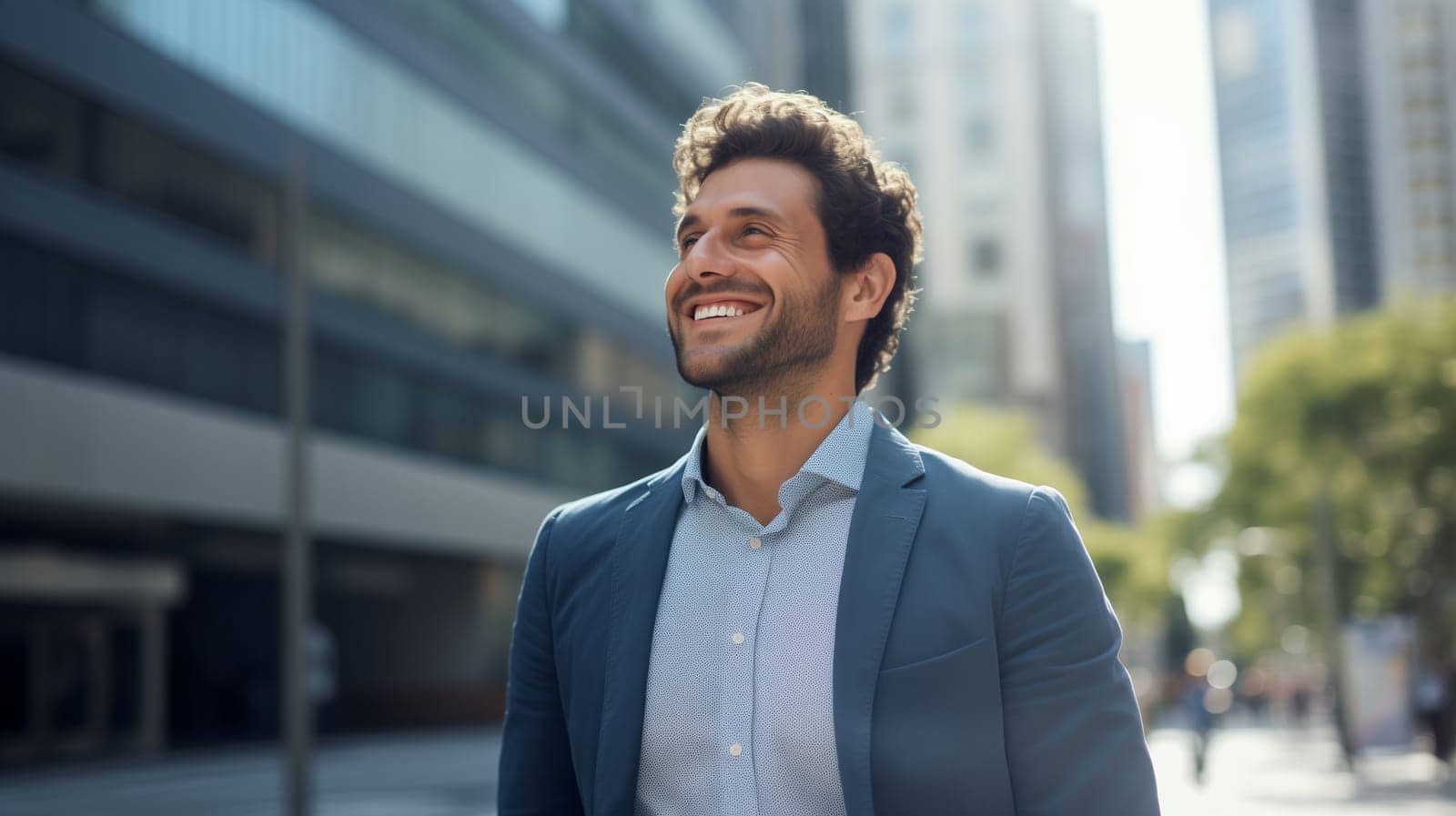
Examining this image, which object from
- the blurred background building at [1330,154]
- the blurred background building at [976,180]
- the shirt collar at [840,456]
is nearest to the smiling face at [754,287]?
the shirt collar at [840,456]

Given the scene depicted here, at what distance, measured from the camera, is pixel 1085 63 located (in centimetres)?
16262

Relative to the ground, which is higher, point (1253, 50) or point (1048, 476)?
point (1253, 50)

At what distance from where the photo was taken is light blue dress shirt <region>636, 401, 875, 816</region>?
241cm

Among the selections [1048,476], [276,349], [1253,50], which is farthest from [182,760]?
[1253,50]

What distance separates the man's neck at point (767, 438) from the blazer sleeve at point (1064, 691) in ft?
1.41

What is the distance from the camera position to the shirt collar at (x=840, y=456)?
8.50 ft

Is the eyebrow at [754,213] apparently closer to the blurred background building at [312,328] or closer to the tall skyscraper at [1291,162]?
the blurred background building at [312,328]

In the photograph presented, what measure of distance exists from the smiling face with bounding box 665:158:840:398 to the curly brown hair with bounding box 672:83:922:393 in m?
0.03

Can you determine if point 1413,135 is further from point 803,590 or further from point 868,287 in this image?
point 803,590

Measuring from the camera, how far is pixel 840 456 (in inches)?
103

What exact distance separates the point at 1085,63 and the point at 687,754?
168m

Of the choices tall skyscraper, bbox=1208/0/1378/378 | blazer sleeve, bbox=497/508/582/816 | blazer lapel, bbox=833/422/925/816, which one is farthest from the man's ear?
tall skyscraper, bbox=1208/0/1378/378

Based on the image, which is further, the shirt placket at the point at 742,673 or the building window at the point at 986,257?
the building window at the point at 986,257

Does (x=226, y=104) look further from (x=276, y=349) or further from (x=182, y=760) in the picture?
(x=182, y=760)
